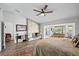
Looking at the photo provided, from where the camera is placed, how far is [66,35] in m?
2.29

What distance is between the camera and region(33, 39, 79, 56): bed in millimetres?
1925

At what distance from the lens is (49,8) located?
2.22 meters

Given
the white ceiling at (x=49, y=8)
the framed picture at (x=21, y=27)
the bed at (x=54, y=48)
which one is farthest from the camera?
the framed picture at (x=21, y=27)

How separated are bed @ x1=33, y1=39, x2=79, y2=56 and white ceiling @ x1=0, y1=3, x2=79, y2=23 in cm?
51

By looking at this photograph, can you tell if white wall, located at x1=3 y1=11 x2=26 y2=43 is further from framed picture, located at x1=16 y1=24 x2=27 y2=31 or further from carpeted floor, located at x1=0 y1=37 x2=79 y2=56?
carpeted floor, located at x1=0 y1=37 x2=79 y2=56

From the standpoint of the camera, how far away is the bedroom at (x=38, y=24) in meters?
2.19

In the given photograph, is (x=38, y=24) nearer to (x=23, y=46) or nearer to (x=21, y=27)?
(x=21, y=27)

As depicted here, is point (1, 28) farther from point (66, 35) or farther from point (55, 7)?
point (66, 35)

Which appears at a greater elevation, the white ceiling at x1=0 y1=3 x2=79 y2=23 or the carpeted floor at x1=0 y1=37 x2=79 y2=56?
the white ceiling at x1=0 y1=3 x2=79 y2=23

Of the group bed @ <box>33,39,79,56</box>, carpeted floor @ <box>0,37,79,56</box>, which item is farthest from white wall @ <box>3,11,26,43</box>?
bed @ <box>33,39,79,56</box>

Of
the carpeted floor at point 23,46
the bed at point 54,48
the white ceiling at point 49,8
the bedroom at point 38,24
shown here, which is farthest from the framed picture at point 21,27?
the bed at point 54,48

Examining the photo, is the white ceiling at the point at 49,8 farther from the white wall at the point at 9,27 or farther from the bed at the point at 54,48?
the bed at the point at 54,48

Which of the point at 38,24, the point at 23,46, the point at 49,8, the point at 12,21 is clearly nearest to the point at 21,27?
the point at 12,21

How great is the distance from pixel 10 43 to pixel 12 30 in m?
0.29
